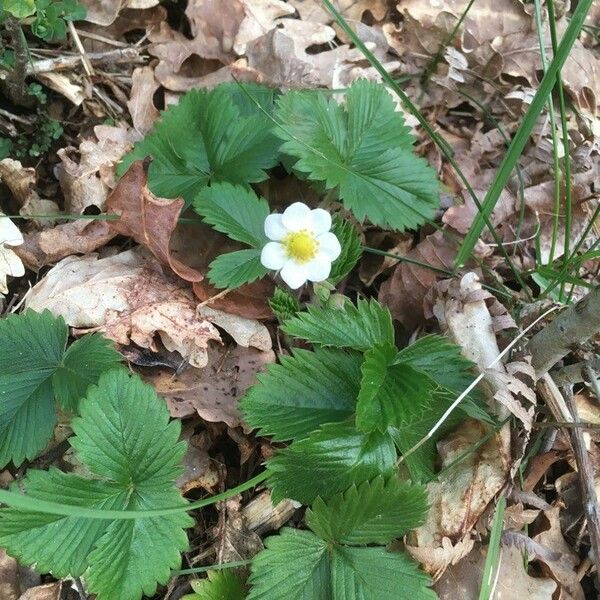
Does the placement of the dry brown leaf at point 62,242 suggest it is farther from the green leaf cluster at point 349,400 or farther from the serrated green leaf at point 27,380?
the green leaf cluster at point 349,400

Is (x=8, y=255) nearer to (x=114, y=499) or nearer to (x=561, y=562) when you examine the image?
(x=114, y=499)

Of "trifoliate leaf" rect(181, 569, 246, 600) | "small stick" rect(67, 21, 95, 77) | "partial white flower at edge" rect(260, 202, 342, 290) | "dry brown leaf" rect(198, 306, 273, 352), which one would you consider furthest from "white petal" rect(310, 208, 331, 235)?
"small stick" rect(67, 21, 95, 77)

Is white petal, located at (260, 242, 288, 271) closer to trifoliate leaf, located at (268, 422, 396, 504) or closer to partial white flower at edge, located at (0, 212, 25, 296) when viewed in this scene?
trifoliate leaf, located at (268, 422, 396, 504)

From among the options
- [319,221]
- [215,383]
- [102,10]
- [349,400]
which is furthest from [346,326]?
[102,10]

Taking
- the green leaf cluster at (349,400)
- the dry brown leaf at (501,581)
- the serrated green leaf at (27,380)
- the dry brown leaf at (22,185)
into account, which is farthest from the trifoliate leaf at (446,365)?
the dry brown leaf at (22,185)

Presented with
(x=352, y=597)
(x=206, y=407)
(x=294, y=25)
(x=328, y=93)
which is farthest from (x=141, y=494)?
(x=294, y=25)

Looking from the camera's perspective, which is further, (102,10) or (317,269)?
(102,10)

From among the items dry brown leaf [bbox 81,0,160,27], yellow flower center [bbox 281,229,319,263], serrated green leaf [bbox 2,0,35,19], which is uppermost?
serrated green leaf [bbox 2,0,35,19]
